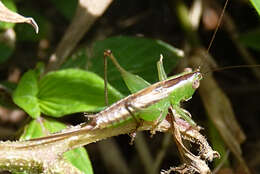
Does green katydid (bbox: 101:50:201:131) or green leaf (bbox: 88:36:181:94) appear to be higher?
green leaf (bbox: 88:36:181:94)

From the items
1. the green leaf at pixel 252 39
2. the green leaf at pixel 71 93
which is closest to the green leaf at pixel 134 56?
the green leaf at pixel 71 93

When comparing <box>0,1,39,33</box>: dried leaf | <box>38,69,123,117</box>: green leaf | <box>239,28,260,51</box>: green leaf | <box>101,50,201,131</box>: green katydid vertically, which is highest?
<box>239,28,260,51</box>: green leaf

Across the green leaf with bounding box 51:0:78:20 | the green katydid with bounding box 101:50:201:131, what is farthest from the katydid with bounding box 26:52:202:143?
the green leaf with bounding box 51:0:78:20

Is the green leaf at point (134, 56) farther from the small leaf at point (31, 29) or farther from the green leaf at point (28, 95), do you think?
the small leaf at point (31, 29)

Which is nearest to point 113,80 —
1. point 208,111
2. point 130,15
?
Result: point 208,111

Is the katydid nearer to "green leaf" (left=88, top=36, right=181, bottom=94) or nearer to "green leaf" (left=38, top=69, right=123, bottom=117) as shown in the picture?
"green leaf" (left=38, top=69, right=123, bottom=117)

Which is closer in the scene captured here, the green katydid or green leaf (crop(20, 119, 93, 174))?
the green katydid
